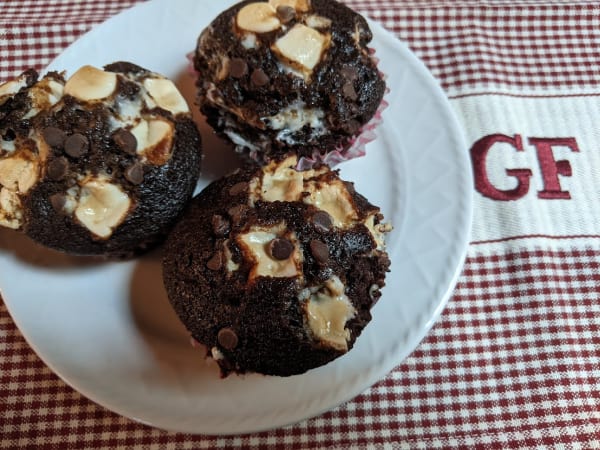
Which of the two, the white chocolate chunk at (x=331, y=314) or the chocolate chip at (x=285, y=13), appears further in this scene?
the chocolate chip at (x=285, y=13)

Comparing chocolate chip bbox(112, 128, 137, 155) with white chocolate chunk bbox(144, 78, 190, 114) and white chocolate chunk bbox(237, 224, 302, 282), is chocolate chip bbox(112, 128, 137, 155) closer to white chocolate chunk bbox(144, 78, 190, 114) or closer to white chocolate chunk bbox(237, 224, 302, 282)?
white chocolate chunk bbox(144, 78, 190, 114)

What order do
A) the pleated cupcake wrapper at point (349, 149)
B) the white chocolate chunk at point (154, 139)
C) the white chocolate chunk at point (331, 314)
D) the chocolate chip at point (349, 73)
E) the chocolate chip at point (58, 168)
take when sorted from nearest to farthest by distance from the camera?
the white chocolate chunk at point (331, 314) → the chocolate chip at point (58, 168) → the white chocolate chunk at point (154, 139) → the chocolate chip at point (349, 73) → the pleated cupcake wrapper at point (349, 149)

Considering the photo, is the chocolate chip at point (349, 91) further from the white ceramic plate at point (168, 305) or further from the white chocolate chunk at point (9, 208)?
the white chocolate chunk at point (9, 208)

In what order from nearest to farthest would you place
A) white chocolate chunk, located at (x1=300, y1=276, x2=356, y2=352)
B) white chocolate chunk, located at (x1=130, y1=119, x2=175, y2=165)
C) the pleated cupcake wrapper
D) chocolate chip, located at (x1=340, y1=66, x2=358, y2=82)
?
1. white chocolate chunk, located at (x1=300, y1=276, x2=356, y2=352)
2. white chocolate chunk, located at (x1=130, y1=119, x2=175, y2=165)
3. chocolate chip, located at (x1=340, y1=66, x2=358, y2=82)
4. the pleated cupcake wrapper

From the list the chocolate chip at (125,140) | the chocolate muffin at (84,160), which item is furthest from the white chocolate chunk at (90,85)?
the chocolate chip at (125,140)

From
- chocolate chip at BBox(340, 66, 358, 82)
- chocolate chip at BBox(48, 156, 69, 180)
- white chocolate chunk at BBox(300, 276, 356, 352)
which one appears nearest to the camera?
white chocolate chunk at BBox(300, 276, 356, 352)

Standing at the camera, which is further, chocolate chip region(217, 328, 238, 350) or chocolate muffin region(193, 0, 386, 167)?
chocolate muffin region(193, 0, 386, 167)

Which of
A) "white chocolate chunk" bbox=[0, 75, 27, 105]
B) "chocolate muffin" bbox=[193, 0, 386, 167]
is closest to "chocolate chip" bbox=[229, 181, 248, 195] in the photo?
"chocolate muffin" bbox=[193, 0, 386, 167]
